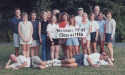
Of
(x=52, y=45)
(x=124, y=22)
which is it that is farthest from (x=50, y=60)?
(x=124, y=22)

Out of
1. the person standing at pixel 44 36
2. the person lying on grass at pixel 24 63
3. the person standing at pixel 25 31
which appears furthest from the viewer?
the person standing at pixel 44 36

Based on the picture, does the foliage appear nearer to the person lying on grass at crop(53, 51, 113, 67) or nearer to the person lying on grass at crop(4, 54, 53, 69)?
the person lying on grass at crop(53, 51, 113, 67)

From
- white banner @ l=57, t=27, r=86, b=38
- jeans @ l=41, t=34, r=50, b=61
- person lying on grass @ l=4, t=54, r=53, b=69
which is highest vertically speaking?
white banner @ l=57, t=27, r=86, b=38

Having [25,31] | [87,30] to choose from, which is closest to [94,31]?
[87,30]

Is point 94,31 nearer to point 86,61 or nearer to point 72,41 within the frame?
point 72,41

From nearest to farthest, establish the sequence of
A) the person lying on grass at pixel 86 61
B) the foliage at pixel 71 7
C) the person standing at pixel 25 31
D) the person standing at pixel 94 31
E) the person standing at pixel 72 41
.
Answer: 1. the person lying on grass at pixel 86 61
2. the person standing at pixel 25 31
3. the person standing at pixel 72 41
4. the person standing at pixel 94 31
5. the foliage at pixel 71 7

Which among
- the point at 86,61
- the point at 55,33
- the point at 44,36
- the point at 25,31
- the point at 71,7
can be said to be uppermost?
the point at 71,7

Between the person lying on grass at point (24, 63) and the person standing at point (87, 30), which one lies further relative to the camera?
the person standing at point (87, 30)

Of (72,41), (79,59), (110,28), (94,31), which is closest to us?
(79,59)

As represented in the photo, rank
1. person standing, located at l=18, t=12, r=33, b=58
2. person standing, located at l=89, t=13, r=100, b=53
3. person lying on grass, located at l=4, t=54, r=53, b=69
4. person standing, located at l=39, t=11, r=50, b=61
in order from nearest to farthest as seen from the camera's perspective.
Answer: person lying on grass, located at l=4, t=54, r=53, b=69
person standing, located at l=18, t=12, r=33, b=58
person standing, located at l=39, t=11, r=50, b=61
person standing, located at l=89, t=13, r=100, b=53

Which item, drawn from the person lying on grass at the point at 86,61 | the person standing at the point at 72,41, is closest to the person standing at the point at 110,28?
the person lying on grass at the point at 86,61

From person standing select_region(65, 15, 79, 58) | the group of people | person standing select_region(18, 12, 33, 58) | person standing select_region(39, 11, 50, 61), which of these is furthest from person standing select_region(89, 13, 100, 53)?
person standing select_region(18, 12, 33, 58)

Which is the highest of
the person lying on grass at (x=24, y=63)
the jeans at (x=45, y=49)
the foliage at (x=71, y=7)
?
the foliage at (x=71, y=7)

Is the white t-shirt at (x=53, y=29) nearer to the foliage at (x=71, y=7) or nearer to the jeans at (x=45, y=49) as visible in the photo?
the jeans at (x=45, y=49)
